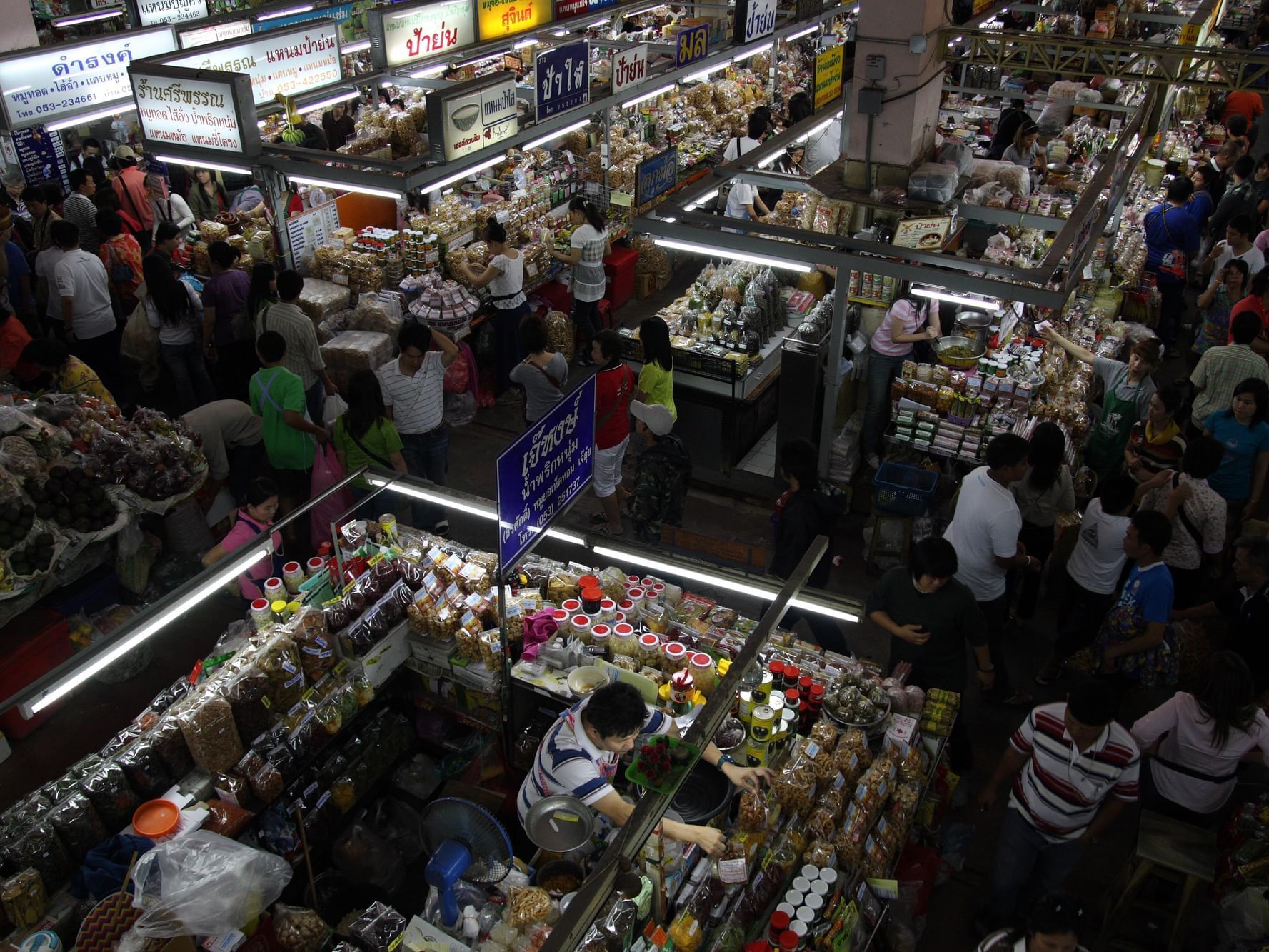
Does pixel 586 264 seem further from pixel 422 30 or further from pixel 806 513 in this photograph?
pixel 806 513

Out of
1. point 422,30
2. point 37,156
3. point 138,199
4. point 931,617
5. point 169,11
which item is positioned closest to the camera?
point 931,617

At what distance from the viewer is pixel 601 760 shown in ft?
13.6

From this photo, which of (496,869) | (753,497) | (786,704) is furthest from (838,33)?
(496,869)

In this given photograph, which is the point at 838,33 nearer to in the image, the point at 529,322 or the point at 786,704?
the point at 529,322

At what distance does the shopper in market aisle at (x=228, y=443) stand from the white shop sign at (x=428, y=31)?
5.03 meters

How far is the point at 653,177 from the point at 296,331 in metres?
3.17

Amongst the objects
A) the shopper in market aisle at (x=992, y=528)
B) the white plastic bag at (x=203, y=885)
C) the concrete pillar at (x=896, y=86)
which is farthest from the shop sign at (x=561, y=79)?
the white plastic bag at (x=203, y=885)

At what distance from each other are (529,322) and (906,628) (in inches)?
151

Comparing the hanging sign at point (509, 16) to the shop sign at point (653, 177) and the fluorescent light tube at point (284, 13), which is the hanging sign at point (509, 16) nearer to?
the fluorescent light tube at point (284, 13)

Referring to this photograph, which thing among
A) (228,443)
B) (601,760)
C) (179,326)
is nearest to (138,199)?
(179,326)

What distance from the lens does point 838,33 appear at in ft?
60.1

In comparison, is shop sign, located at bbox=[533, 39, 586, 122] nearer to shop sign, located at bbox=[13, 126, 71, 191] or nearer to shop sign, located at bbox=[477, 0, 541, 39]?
shop sign, located at bbox=[477, 0, 541, 39]

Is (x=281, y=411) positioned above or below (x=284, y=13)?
below

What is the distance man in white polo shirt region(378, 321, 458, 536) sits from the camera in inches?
278
